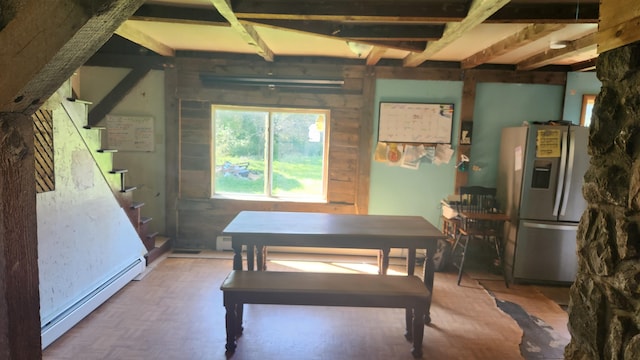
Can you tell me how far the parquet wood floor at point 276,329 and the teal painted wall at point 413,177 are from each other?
3.82 ft

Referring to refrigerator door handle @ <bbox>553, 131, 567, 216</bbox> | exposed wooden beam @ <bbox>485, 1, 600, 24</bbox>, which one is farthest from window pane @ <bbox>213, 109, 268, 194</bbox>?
refrigerator door handle @ <bbox>553, 131, 567, 216</bbox>

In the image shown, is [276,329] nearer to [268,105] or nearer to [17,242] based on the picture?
[17,242]

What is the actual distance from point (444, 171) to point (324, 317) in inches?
92.3

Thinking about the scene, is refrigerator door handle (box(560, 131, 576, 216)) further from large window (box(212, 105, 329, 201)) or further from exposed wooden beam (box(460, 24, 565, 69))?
large window (box(212, 105, 329, 201))

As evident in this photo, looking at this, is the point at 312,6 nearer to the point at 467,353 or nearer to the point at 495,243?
the point at 467,353

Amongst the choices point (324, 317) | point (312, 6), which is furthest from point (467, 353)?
point (312, 6)

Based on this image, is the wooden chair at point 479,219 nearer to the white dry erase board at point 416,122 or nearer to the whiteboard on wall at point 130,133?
the white dry erase board at point 416,122

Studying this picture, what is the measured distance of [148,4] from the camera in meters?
2.78

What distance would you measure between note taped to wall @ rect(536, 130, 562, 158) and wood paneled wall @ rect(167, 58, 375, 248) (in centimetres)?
173

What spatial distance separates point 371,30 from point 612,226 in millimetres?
2289

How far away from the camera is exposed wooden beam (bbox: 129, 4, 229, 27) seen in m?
2.79

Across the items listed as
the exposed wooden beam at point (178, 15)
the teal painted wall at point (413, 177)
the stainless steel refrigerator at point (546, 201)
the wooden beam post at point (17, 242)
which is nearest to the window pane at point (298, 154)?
the teal painted wall at point (413, 177)

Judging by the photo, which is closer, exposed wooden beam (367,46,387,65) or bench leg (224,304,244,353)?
bench leg (224,304,244,353)

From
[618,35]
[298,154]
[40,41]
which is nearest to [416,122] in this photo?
[298,154]
